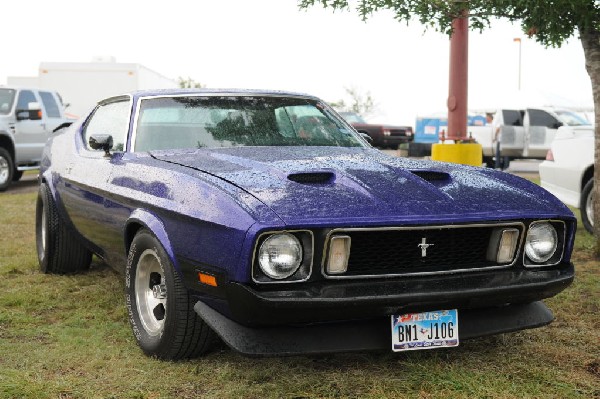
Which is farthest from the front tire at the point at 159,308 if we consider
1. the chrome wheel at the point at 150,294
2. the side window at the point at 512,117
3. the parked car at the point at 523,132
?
the side window at the point at 512,117

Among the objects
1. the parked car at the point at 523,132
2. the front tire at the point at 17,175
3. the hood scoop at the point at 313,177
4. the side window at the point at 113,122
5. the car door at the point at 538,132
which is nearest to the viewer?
the hood scoop at the point at 313,177

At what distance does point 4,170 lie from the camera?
1366cm

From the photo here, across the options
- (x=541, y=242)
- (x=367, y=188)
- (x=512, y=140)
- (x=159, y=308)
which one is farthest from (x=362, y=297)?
(x=512, y=140)

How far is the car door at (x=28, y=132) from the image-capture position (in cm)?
1396

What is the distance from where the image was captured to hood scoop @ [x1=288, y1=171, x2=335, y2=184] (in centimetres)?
350

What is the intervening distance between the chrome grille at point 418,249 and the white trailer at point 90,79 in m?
18.5

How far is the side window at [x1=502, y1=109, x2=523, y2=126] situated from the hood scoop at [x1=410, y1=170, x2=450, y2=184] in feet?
55.4

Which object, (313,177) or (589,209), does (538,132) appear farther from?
(313,177)

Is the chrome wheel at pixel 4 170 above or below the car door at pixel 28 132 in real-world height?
below

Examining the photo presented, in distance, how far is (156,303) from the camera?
3.92 metres

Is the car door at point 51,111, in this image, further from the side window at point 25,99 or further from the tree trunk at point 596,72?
the tree trunk at point 596,72

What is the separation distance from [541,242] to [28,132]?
483 inches

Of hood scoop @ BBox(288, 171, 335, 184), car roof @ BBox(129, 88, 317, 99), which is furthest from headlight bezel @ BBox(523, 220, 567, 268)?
car roof @ BBox(129, 88, 317, 99)

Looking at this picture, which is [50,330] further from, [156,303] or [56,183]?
[56,183]
